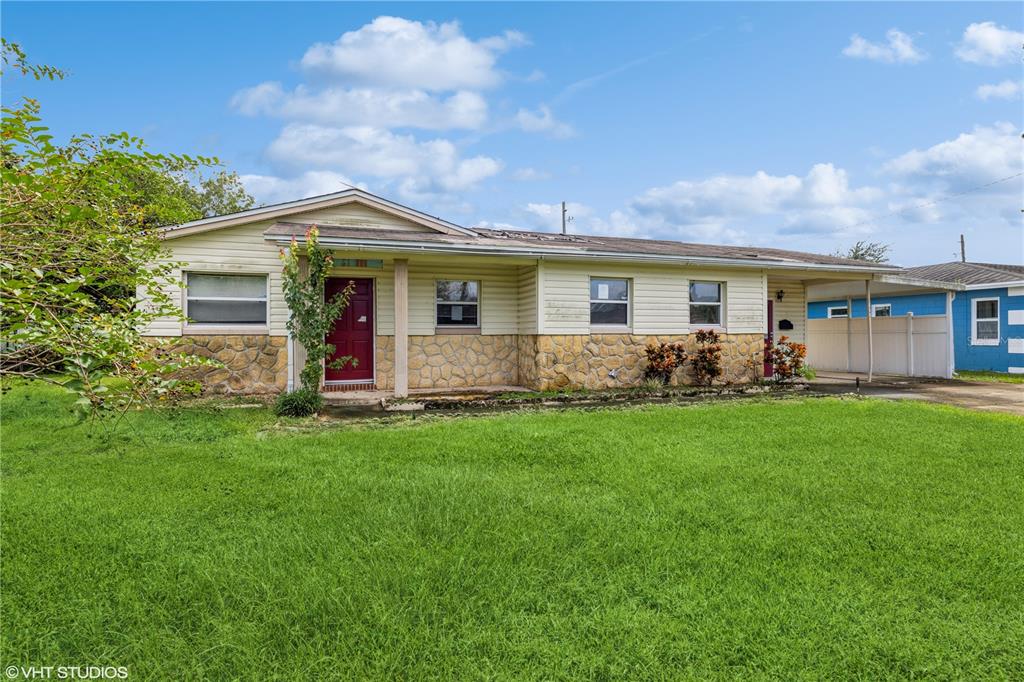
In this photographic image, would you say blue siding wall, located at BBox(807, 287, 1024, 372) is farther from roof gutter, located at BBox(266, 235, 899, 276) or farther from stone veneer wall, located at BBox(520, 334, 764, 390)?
stone veneer wall, located at BBox(520, 334, 764, 390)

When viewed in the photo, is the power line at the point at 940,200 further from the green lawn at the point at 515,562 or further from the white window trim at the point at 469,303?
the green lawn at the point at 515,562

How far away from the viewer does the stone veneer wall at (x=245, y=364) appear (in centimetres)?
1048

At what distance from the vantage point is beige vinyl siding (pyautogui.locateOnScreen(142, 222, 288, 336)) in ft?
33.6

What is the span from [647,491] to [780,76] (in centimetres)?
1178

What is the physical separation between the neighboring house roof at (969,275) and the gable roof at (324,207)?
12.8 meters

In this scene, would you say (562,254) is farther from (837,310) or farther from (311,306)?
(837,310)

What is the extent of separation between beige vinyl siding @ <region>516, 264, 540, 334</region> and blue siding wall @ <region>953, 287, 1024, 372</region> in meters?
14.0

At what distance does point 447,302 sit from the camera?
11.8m

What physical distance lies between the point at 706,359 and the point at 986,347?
1057 centimetres

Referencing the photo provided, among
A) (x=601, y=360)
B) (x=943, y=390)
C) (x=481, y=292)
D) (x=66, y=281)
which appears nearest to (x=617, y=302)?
(x=601, y=360)

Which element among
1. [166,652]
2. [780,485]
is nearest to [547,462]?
[780,485]

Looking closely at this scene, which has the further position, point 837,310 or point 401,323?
point 837,310

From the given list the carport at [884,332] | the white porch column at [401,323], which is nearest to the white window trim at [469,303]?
the white porch column at [401,323]

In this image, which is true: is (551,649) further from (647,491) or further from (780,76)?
(780,76)
